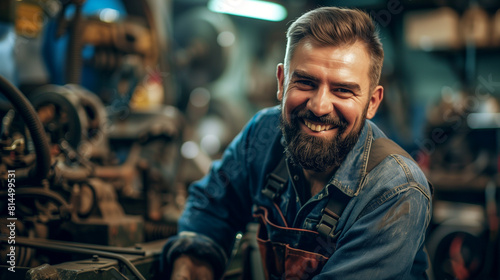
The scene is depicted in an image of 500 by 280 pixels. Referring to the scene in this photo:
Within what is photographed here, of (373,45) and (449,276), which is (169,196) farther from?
(449,276)

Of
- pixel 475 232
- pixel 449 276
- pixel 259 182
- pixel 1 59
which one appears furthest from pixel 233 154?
pixel 475 232

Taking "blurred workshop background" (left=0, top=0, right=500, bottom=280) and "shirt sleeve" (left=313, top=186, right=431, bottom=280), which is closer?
"shirt sleeve" (left=313, top=186, right=431, bottom=280)

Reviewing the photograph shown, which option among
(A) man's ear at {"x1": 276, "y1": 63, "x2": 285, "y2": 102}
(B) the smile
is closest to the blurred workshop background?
(A) man's ear at {"x1": 276, "y1": 63, "x2": 285, "y2": 102}

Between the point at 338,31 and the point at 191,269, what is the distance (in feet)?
2.61

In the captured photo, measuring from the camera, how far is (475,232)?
10.6ft

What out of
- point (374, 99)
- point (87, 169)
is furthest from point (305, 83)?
point (87, 169)

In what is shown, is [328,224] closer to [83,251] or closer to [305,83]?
[305,83]

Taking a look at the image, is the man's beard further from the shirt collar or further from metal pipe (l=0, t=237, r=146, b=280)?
metal pipe (l=0, t=237, r=146, b=280)

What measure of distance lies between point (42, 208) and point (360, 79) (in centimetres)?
105

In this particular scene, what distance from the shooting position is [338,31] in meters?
1.19

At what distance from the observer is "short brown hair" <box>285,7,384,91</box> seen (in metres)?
1.20

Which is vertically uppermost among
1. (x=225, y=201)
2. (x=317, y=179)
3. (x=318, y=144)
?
(x=318, y=144)

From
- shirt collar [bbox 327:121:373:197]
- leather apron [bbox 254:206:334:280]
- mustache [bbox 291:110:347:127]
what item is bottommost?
leather apron [bbox 254:206:334:280]

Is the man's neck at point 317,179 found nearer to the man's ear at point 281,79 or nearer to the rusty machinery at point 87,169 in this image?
the man's ear at point 281,79
